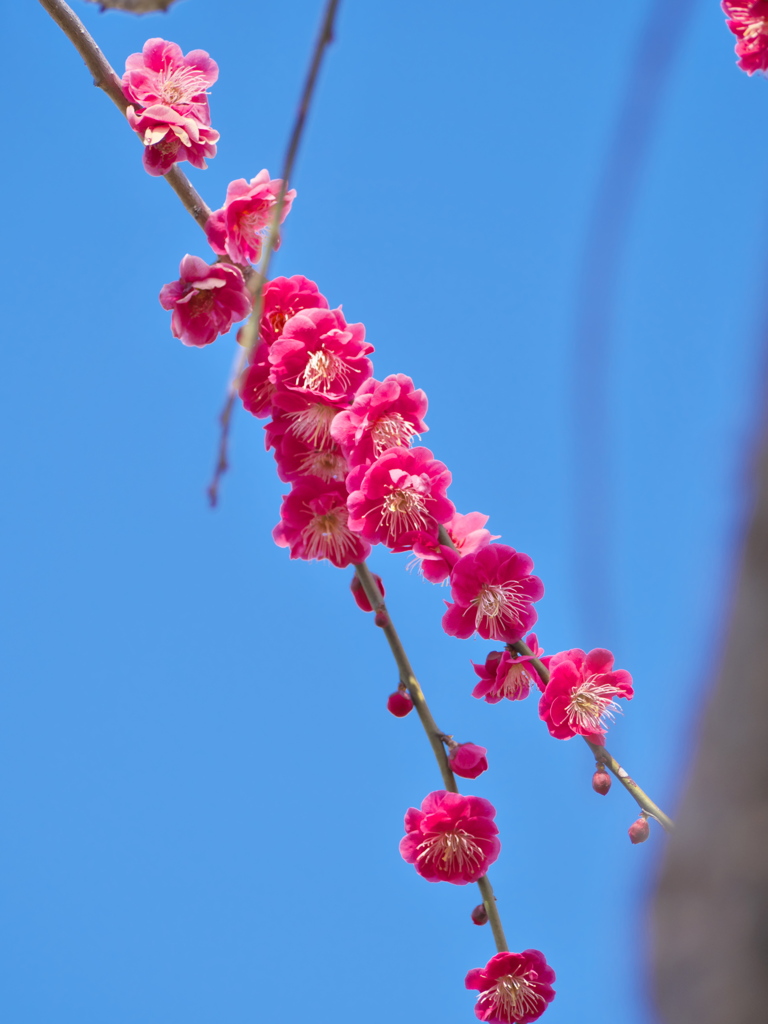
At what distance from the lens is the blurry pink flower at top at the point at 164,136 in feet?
6.89

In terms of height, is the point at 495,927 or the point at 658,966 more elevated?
the point at 495,927

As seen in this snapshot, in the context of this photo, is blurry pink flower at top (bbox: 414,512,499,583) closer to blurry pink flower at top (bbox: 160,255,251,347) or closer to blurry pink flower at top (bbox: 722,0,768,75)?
blurry pink flower at top (bbox: 160,255,251,347)

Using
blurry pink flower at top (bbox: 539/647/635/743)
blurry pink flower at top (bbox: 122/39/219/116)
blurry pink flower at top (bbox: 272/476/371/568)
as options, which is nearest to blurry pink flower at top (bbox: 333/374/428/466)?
blurry pink flower at top (bbox: 272/476/371/568)

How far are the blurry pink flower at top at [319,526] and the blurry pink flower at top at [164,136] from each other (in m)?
0.79

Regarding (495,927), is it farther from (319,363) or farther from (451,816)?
(319,363)

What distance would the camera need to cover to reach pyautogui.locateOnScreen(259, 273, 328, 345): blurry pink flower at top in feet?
7.09

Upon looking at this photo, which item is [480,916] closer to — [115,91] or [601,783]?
[601,783]

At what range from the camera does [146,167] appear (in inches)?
82.7

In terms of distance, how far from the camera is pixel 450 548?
6.50 ft

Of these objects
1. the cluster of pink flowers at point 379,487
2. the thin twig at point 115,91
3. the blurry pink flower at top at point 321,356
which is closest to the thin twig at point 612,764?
the cluster of pink flowers at point 379,487

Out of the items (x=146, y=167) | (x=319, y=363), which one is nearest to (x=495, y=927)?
(x=319, y=363)

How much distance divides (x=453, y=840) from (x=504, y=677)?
358 millimetres

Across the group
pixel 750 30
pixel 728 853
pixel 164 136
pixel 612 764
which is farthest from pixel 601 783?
pixel 750 30

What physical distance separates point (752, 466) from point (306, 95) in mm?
712
